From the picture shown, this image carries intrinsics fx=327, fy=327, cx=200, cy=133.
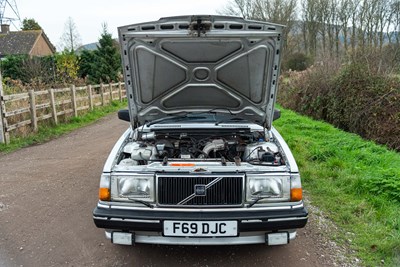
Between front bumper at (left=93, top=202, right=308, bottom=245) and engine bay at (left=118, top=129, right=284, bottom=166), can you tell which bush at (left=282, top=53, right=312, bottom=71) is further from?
front bumper at (left=93, top=202, right=308, bottom=245)

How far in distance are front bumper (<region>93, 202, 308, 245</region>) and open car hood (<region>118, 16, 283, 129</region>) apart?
4.76 feet

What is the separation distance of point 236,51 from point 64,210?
9.58 ft

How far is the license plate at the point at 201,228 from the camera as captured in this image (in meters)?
2.63

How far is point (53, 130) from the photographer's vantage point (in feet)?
32.2

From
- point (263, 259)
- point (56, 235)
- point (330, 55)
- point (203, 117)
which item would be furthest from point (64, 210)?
point (330, 55)

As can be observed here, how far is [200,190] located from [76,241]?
161 centimetres

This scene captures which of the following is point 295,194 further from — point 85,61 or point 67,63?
point 85,61

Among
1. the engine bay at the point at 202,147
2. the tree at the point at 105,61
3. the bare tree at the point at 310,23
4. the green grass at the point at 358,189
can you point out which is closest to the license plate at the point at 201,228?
the engine bay at the point at 202,147

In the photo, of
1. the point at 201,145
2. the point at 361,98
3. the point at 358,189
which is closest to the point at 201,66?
the point at 201,145

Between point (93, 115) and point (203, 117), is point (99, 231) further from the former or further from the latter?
point (93, 115)

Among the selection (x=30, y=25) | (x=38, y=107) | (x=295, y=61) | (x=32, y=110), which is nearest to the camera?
(x=32, y=110)

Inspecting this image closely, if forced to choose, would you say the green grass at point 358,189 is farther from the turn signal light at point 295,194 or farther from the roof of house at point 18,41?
the roof of house at point 18,41

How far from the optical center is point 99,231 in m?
3.62

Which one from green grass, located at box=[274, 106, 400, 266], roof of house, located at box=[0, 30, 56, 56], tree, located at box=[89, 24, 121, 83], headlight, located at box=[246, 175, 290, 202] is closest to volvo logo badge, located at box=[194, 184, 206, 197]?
headlight, located at box=[246, 175, 290, 202]
